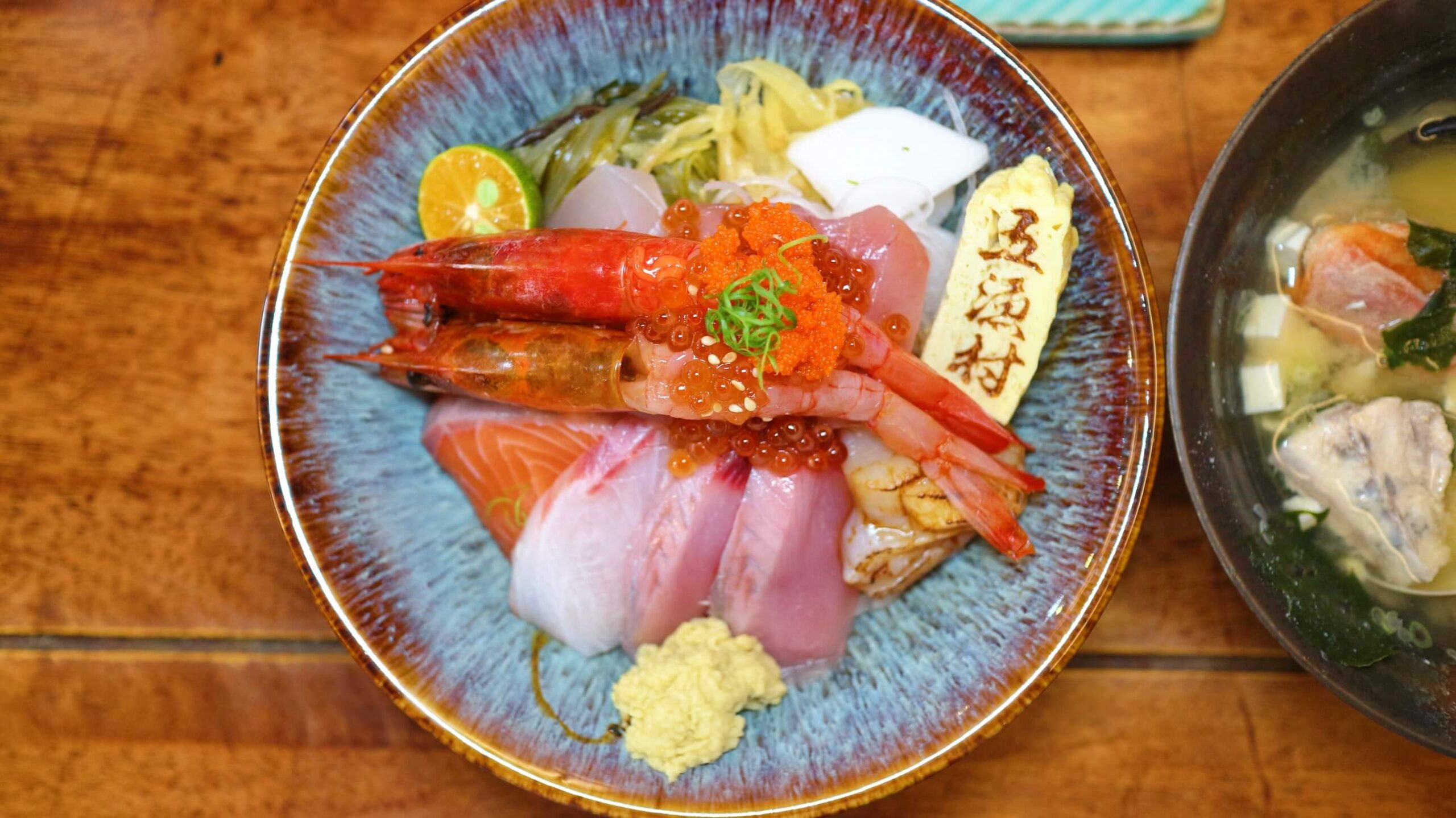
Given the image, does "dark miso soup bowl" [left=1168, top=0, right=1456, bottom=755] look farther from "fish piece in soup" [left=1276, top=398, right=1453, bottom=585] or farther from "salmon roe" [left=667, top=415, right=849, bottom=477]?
"salmon roe" [left=667, top=415, right=849, bottom=477]

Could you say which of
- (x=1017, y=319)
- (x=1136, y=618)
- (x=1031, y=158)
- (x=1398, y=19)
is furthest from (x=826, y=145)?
(x=1136, y=618)

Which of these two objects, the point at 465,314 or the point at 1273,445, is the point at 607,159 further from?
the point at 1273,445

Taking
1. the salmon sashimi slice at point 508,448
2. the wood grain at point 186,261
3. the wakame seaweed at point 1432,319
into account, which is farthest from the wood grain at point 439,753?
the wakame seaweed at point 1432,319

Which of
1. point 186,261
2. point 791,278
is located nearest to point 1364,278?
point 791,278

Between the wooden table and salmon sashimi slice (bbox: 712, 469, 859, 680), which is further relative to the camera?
the wooden table

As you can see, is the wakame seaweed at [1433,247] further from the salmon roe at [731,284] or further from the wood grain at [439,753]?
the salmon roe at [731,284]

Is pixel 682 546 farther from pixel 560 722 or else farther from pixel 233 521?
pixel 233 521

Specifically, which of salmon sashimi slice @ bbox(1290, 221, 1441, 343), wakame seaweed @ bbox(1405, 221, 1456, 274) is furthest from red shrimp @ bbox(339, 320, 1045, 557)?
wakame seaweed @ bbox(1405, 221, 1456, 274)
